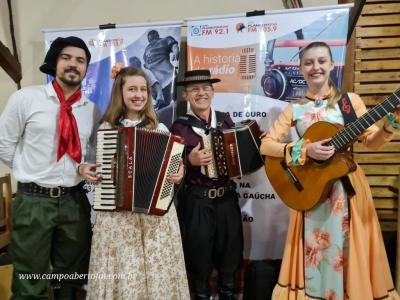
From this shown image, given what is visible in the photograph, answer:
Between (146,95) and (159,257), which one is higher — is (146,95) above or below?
above

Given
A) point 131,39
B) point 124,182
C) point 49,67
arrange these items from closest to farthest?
point 124,182 < point 49,67 < point 131,39

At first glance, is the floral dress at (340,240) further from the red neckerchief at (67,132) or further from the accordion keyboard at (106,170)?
the red neckerchief at (67,132)

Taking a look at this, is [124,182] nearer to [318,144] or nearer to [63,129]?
[63,129]

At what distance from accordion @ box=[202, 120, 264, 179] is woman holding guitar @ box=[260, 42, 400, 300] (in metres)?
0.17

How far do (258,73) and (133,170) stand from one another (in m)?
1.27

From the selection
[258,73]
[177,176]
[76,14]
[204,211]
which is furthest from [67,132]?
[76,14]

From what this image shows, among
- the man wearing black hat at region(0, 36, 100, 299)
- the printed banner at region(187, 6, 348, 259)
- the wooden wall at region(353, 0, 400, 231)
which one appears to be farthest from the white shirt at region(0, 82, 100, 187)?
the wooden wall at region(353, 0, 400, 231)

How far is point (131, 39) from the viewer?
111 inches

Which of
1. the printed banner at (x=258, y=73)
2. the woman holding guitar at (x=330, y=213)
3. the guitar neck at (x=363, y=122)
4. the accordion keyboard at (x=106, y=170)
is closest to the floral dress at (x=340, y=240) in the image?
the woman holding guitar at (x=330, y=213)

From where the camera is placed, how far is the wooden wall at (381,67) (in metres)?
2.99

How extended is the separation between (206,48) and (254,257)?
153cm

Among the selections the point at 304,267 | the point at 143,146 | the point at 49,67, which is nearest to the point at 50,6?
the point at 49,67

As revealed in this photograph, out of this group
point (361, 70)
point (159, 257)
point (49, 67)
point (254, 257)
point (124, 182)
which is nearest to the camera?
point (124, 182)

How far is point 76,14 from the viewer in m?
3.15
